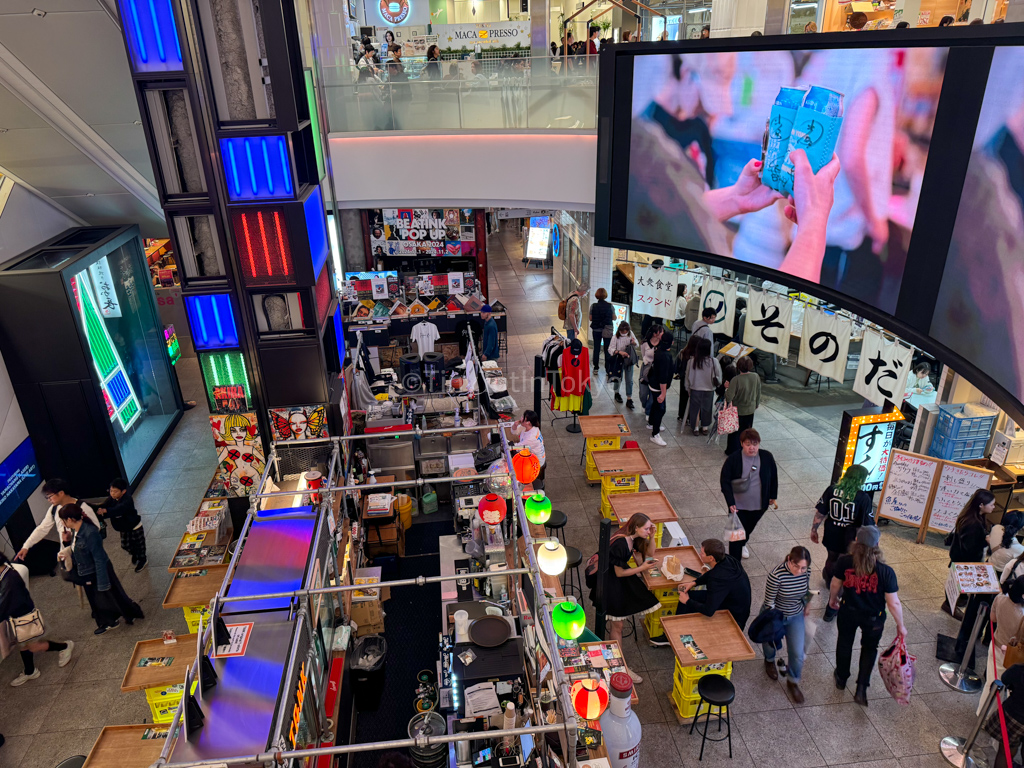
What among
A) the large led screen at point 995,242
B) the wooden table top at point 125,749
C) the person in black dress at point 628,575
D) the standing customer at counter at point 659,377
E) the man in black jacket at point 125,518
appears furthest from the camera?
the standing customer at counter at point 659,377

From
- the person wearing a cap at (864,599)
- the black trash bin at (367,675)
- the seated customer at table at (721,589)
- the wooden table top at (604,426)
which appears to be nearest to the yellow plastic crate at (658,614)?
the seated customer at table at (721,589)

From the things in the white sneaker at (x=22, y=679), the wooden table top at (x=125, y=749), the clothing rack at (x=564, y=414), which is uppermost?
the wooden table top at (x=125, y=749)

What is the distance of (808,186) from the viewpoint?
769cm

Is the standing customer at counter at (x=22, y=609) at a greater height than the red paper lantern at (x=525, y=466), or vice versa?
the red paper lantern at (x=525, y=466)

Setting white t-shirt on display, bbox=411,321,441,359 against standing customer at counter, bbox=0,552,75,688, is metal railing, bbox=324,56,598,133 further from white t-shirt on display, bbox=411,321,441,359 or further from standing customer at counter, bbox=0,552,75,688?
standing customer at counter, bbox=0,552,75,688

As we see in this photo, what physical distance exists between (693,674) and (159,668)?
15.7ft

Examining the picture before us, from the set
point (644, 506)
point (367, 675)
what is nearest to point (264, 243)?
point (367, 675)

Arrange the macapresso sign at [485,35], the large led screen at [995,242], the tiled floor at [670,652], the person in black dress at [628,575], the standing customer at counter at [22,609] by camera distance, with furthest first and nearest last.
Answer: the macapresso sign at [485,35], the standing customer at counter at [22,609], the person in black dress at [628,575], the tiled floor at [670,652], the large led screen at [995,242]

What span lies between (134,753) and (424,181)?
947 cm

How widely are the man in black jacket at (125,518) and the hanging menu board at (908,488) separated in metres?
9.36

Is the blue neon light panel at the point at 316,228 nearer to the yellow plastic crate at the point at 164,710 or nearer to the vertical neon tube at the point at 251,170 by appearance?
the vertical neon tube at the point at 251,170

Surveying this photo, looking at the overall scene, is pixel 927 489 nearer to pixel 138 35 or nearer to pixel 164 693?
pixel 164 693

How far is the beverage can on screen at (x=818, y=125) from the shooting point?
7.11 metres

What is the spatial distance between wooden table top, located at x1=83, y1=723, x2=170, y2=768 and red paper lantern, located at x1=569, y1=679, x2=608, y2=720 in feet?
10.2
